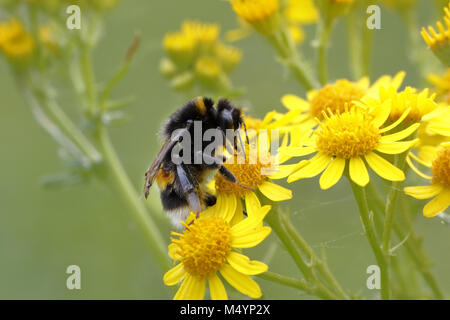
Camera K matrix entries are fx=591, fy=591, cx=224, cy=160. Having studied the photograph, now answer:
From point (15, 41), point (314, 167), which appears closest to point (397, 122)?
point (314, 167)

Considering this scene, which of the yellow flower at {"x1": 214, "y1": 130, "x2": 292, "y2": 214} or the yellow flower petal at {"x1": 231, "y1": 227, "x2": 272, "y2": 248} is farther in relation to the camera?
the yellow flower at {"x1": 214, "y1": 130, "x2": 292, "y2": 214}

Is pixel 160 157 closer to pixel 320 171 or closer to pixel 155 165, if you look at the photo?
pixel 155 165

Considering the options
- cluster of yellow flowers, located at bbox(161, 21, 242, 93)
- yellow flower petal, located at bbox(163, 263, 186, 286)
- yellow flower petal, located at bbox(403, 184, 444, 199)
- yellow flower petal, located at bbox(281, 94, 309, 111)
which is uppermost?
cluster of yellow flowers, located at bbox(161, 21, 242, 93)

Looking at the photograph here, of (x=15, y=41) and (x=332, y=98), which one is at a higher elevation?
(x=15, y=41)

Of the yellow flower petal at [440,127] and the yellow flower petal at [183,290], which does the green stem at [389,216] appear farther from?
the yellow flower petal at [183,290]

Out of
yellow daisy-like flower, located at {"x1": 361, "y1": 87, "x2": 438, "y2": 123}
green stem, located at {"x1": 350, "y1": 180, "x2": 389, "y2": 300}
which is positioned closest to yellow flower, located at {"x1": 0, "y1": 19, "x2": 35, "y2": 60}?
yellow daisy-like flower, located at {"x1": 361, "y1": 87, "x2": 438, "y2": 123}

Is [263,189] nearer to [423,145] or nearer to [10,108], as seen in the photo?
[423,145]

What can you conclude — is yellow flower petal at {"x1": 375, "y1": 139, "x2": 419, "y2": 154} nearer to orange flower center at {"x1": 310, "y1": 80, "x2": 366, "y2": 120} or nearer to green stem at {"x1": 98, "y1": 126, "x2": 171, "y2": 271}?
orange flower center at {"x1": 310, "y1": 80, "x2": 366, "y2": 120}
